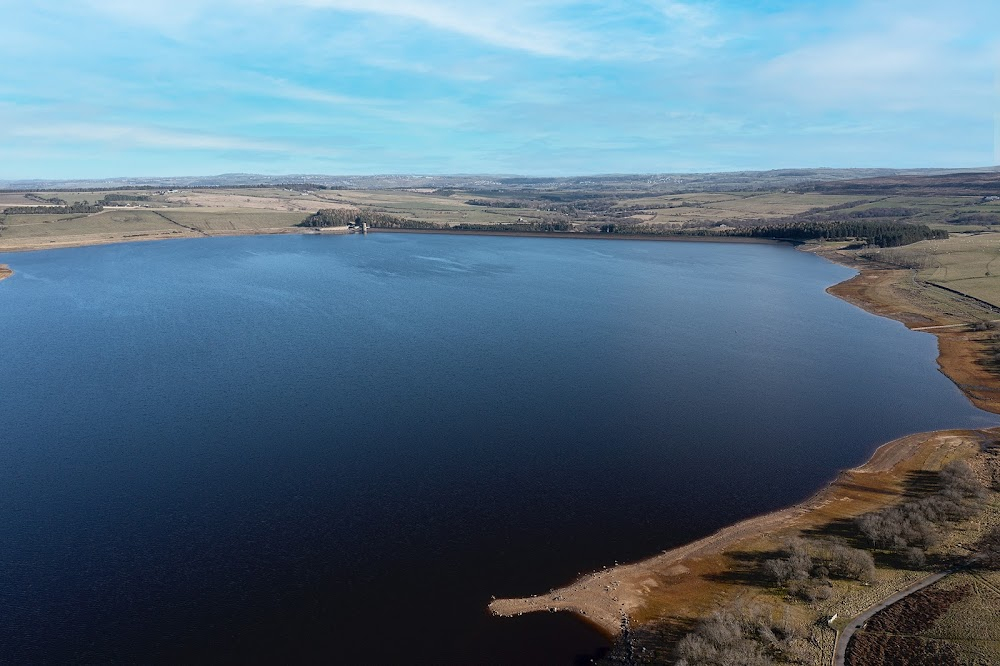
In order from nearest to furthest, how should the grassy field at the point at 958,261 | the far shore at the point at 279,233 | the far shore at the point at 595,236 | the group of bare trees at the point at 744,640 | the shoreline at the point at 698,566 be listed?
1. the group of bare trees at the point at 744,640
2. the shoreline at the point at 698,566
3. the grassy field at the point at 958,261
4. the far shore at the point at 279,233
5. the far shore at the point at 595,236

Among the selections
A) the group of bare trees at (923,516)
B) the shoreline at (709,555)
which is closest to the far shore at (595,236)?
the shoreline at (709,555)

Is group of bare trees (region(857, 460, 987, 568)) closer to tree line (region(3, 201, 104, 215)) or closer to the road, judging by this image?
the road

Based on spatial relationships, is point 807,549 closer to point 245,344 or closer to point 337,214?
point 245,344

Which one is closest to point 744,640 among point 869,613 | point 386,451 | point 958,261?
point 869,613

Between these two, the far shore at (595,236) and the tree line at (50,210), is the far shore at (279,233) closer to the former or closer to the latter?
the far shore at (595,236)

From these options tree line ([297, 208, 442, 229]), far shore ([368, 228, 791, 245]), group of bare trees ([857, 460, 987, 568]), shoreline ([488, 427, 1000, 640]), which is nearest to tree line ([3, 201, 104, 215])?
tree line ([297, 208, 442, 229])

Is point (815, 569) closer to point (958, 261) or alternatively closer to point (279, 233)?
point (958, 261)

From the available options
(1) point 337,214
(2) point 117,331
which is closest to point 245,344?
(2) point 117,331
